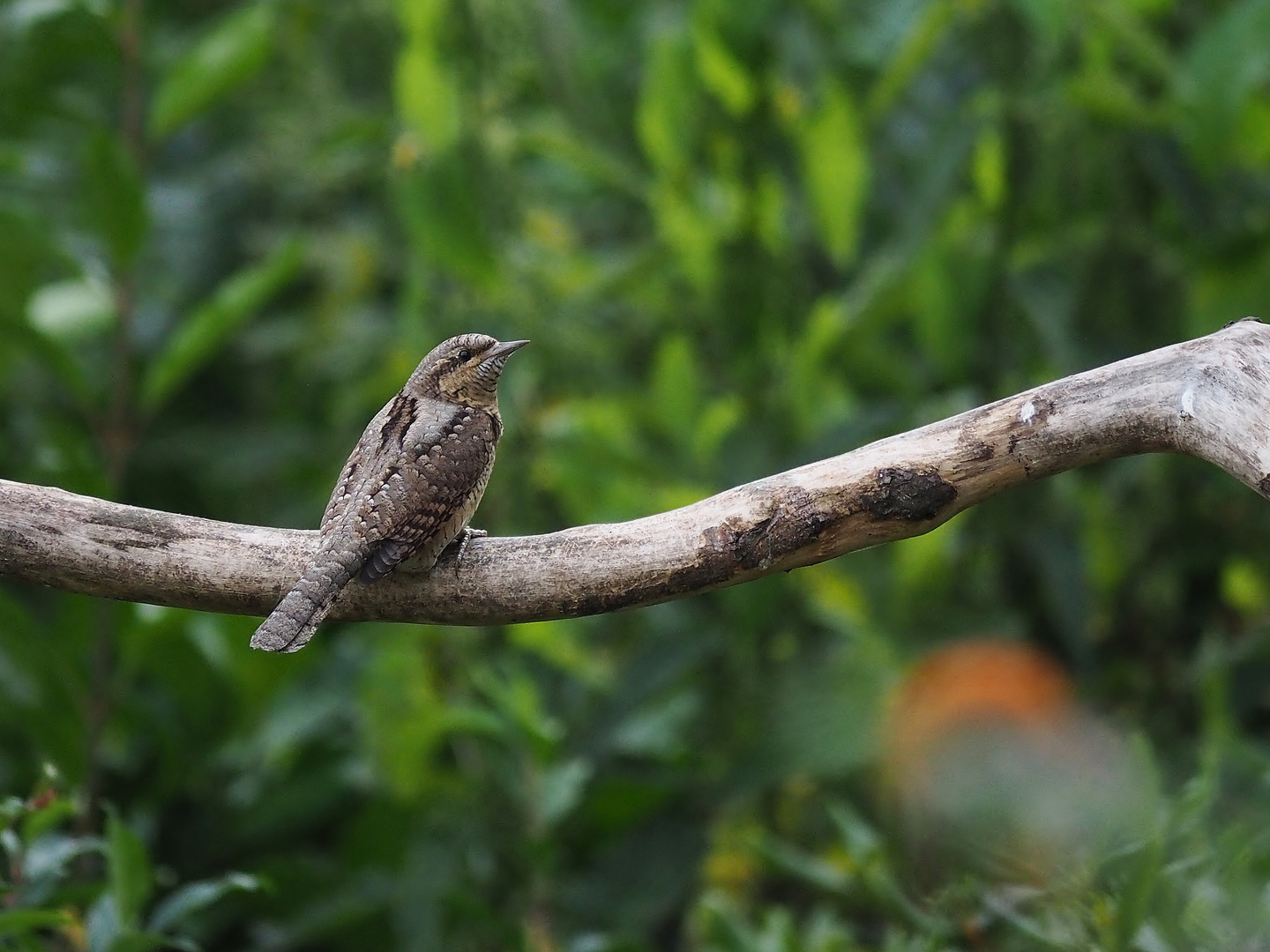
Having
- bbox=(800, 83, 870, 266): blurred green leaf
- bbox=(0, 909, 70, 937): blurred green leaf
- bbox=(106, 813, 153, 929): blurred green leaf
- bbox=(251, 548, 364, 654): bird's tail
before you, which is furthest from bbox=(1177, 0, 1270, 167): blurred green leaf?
bbox=(0, 909, 70, 937): blurred green leaf

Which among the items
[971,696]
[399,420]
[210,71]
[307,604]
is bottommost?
[307,604]

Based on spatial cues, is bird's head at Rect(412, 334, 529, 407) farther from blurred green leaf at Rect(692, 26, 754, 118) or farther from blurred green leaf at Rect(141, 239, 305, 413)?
blurred green leaf at Rect(692, 26, 754, 118)

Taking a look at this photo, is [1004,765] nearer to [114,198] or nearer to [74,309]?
[114,198]

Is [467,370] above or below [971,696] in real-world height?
above

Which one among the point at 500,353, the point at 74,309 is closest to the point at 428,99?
the point at 500,353

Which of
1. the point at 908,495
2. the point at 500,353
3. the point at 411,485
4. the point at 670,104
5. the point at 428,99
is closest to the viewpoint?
the point at 908,495

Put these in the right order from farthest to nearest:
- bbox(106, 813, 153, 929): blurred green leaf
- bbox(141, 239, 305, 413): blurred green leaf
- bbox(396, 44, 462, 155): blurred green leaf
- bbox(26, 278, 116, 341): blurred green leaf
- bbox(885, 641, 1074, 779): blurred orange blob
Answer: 1. bbox(26, 278, 116, 341): blurred green leaf
2. bbox(141, 239, 305, 413): blurred green leaf
3. bbox(396, 44, 462, 155): blurred green leaf
4. bbox(885, 641, 1074, 779): blurred orange blob
5. bbox(106, 813, 153, 929): blurred green leaf
